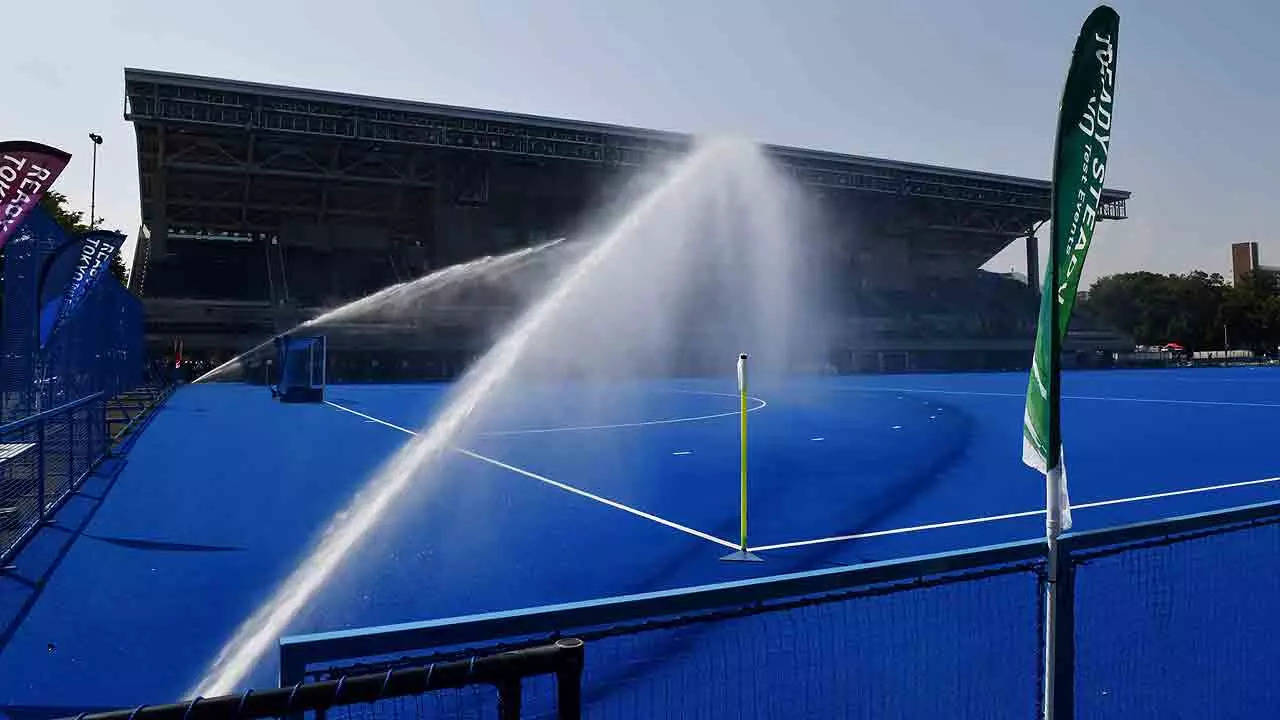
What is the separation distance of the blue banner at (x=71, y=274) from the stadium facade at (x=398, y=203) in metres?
36.9

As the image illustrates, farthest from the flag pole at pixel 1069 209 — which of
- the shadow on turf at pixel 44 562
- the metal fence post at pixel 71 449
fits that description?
the metal fence post at pixel 71 449

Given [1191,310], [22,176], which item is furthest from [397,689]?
[1191,310]

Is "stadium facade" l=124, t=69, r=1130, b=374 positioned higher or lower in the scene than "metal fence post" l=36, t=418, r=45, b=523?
higher

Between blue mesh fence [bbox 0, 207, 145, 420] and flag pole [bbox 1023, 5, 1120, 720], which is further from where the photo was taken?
blue mesh fence [bbox 0, 207, 145, 420]

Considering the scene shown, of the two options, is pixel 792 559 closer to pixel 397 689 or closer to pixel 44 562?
pixel 397 689

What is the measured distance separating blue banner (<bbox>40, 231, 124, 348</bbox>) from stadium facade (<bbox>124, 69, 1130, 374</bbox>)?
36.9 metres

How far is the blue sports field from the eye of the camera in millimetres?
5996

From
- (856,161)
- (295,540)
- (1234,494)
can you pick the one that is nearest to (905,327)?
(856,161)

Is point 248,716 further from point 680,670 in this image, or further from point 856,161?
point 856,161

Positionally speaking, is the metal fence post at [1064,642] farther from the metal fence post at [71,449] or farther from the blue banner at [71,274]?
the blue banner at [71,274]

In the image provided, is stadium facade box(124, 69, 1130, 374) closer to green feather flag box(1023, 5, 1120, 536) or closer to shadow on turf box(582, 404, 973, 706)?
shadow on turf box(582, 404, 973, 706)

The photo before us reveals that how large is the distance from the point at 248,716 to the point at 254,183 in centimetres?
6543

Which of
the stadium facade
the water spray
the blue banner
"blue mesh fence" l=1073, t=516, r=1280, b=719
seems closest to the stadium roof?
the stadium facade

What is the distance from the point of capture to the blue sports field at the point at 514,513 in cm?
600
